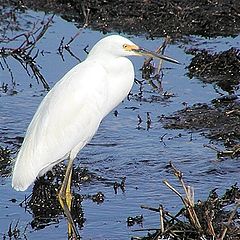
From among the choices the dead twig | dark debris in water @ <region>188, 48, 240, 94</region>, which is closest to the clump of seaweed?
dark debris in water @ <region>188, 48, 240, 94</region>

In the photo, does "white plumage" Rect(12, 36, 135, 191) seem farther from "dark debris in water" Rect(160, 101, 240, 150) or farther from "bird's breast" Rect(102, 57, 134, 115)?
"dark debris in water" Rect(160, 101, 240, 150)

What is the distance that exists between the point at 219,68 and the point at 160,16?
2.31 metres

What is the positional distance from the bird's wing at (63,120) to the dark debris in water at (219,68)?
3.80m

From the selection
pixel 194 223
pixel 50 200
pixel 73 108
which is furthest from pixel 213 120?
pixel 194 223

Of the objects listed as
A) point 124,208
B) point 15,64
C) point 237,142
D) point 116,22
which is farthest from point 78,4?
point 124,208

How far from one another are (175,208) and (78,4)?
6.95 meters

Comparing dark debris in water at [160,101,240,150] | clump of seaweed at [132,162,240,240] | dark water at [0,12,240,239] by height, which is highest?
clump of seaweed at [132,162,240,240]

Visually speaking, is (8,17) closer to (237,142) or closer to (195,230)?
(237,142)

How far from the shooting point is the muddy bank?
41.8 feet

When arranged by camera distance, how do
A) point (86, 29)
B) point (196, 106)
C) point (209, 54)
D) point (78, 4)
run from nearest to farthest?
point (196, 106) → point (209, 54) → point (86, 29) → point (78, 4)

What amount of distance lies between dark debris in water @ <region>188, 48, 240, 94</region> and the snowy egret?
3755 millimetres

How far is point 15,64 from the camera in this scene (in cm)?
1138

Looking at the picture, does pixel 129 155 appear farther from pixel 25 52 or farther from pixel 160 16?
pixel 160 16

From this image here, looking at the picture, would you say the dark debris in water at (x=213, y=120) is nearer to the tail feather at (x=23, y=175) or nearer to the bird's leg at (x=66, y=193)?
the bird's leg at (x=66, y=193)
